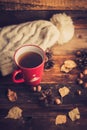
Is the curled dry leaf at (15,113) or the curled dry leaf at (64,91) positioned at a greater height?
the curled dry leaf at (64,91)

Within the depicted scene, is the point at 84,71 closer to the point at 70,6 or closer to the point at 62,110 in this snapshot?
the point at 62,110

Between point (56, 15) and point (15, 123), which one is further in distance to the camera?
point (56, 15)

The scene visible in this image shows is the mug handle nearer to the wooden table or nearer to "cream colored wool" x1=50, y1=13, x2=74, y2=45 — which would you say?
the wooden table

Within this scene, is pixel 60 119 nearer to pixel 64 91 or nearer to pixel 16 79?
pixel 64 91

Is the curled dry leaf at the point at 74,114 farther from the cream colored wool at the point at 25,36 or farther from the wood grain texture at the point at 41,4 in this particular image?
the wood grain texture at the point at 41,4

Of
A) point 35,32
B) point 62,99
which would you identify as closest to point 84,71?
point 62,99

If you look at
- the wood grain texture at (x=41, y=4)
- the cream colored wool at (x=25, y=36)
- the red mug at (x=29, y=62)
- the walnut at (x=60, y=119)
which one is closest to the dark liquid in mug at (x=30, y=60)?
the red mug at (x=29, y=62)

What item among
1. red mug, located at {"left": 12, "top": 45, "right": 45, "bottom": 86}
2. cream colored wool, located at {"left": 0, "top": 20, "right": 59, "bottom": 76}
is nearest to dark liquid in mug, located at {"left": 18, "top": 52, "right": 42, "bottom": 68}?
red mug, located at {"left": 12, "top": 45, "right": 45, "bottom": 86}
